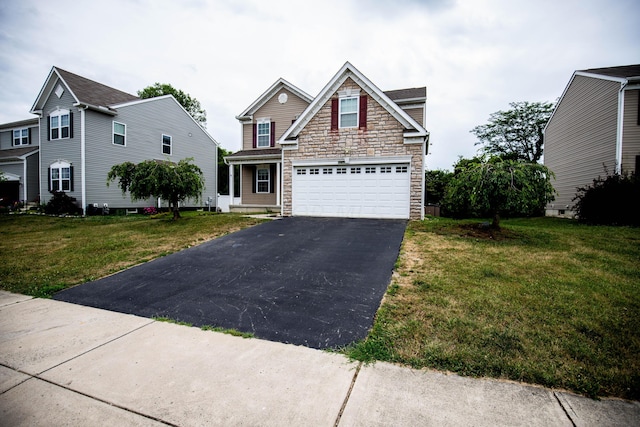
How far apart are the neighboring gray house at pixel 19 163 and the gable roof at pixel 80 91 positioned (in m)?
4.07

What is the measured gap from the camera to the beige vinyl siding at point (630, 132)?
1372 cm

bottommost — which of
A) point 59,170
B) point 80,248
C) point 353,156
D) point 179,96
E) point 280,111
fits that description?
point 80,248

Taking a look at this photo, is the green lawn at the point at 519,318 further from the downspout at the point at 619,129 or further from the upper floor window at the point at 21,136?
the upper floor window at the point at 21,136

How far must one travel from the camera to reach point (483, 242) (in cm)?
799

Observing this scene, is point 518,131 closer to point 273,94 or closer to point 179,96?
point 273,94

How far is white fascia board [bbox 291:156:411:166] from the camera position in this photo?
39.8 feet

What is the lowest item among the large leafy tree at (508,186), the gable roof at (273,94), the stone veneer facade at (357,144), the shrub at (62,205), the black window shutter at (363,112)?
the shrub at (62,205)

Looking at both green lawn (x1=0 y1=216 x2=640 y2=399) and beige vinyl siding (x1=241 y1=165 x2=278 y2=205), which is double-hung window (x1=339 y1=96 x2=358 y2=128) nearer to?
green lawn (x1=0 y1=216 x2=640 y2=399)

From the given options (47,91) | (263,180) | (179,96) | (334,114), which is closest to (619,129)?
(334,114)

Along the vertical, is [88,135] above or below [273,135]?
below

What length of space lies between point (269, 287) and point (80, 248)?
6.83 meters

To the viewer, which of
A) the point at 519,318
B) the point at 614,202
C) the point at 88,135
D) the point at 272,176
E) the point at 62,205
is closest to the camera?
the point at 519,318

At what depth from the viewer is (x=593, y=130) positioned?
16062 millimetres

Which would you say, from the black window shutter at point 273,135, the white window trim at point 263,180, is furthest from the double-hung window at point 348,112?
the white window trim at point 263,180
